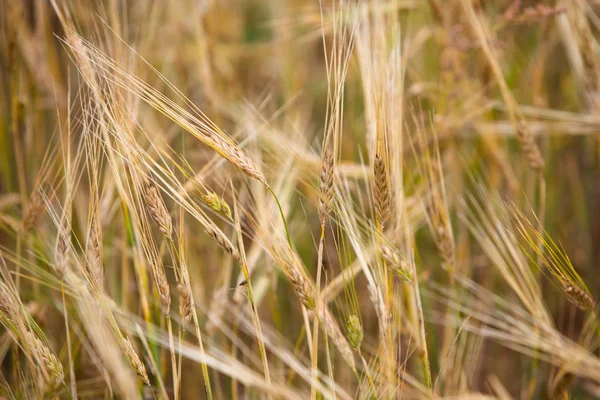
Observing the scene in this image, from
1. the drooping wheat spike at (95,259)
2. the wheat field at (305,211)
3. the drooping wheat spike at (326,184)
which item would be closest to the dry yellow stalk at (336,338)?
the wheat field at (305,211)

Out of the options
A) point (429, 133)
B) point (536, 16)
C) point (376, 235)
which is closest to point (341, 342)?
point (376, 235)

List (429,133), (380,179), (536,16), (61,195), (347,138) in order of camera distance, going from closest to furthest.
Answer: (380,179)
(536,16)
(429,133)
(61,195)
(347,138)

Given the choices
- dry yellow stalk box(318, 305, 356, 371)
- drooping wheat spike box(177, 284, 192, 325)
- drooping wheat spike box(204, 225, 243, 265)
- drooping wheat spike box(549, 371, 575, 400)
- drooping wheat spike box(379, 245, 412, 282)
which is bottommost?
drooping wheat spike box(549, 371, 575, 400)

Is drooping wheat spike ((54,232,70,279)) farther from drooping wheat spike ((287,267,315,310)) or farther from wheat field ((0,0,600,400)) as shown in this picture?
drooping wheat spike ((287,267,315,310))

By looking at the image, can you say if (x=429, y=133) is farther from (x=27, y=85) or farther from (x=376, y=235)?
(x=27, y=85)

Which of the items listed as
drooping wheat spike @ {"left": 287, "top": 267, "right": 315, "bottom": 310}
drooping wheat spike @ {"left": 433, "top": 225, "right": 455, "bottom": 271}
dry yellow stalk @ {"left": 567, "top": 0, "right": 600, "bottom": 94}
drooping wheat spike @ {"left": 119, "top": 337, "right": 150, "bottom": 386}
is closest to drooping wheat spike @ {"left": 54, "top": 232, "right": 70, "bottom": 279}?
drooping wheat spike @ {"left": 119, "top": 337, "right": 150, "bottom": 386}

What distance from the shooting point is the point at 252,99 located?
3.99ft

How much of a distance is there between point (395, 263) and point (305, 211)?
0.37 metres

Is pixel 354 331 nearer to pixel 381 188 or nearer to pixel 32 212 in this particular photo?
pixel 381 188

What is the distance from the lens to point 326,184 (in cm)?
48

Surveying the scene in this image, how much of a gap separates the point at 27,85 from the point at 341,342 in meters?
0.86

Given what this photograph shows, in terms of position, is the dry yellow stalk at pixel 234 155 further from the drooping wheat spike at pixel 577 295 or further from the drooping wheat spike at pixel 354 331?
the drooping wheat spike at pixel 577 295

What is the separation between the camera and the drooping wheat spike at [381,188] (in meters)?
0.49

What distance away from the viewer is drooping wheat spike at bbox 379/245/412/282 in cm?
50
